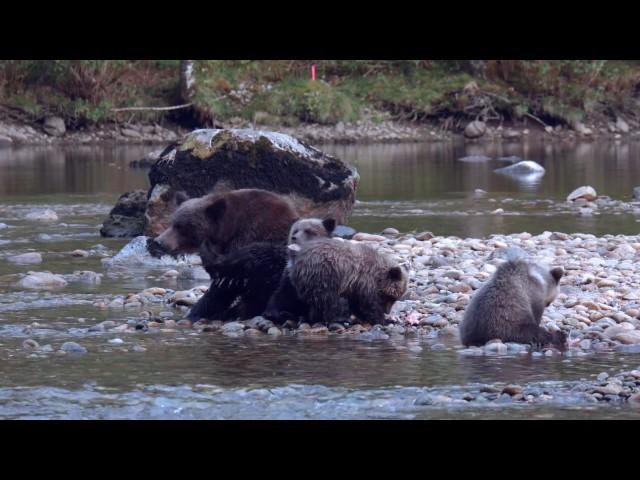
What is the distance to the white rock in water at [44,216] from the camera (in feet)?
51.5

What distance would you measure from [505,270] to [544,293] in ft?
1.05

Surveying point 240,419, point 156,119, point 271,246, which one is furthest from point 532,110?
point 240,419

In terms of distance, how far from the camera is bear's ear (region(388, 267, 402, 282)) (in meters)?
8.73

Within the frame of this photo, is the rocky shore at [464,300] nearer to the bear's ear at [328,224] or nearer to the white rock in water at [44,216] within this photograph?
the bear's ear at [328,224]

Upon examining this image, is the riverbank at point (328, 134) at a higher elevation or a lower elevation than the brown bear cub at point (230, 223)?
higher

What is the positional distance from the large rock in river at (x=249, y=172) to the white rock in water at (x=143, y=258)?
855 mm

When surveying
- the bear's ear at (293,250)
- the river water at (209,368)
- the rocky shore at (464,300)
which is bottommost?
the river water at (209,368)

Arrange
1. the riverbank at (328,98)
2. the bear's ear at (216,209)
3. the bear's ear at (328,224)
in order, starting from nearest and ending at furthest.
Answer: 1. the bear's ear at (328,224)
2. the bear's ear at (216,209)
3. the riverbank at (328,98)

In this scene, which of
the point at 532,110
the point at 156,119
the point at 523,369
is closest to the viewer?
the point at 523,369

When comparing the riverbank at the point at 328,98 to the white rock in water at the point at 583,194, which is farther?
the riverbank at the point at 328,98

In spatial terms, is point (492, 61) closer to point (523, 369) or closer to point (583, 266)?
point (583, 266)

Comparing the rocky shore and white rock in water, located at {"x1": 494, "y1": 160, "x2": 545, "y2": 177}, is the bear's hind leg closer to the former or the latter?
the rocky shore

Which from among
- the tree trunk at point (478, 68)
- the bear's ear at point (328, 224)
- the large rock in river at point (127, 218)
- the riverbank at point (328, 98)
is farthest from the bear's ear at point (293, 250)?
the tree trunk at point (478, 68)

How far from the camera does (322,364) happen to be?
7770 millimetres
